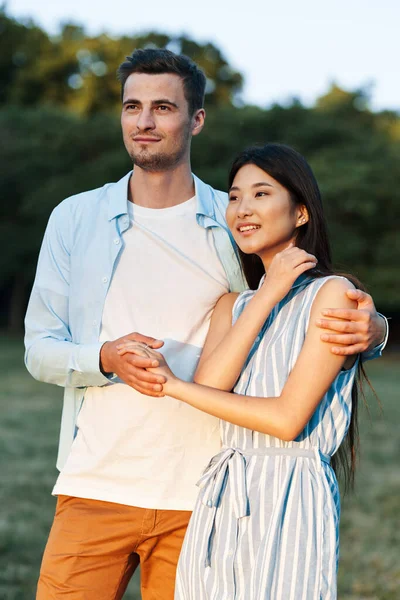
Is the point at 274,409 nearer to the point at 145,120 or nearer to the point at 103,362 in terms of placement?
the point at 103,362

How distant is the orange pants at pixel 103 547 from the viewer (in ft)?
8.56

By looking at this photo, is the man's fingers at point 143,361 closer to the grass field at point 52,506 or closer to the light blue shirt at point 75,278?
the light blue shirt at point 75,278

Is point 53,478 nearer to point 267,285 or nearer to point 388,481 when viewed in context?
point 388,481

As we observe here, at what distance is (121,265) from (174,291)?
0.20 m

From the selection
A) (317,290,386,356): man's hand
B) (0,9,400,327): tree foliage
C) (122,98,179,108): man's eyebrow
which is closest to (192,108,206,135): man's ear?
(122,98,179,108): man's eyebrow

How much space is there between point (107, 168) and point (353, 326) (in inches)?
867

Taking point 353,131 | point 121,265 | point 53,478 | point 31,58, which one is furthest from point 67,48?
point 121,265

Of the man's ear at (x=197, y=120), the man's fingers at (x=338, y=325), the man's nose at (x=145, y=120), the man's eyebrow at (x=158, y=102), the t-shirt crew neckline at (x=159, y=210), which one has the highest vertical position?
the man's ear at (x=197, y=120)

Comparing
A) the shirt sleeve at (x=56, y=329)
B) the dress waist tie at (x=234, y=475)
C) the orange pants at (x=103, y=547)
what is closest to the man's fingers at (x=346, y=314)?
the dress waist tie at (x=234, y=475)

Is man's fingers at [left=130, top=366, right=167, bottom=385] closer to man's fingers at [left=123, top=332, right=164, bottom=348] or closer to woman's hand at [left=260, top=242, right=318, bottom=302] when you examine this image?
man's fingers at [left=123, top=332, right=164, bottom=348]

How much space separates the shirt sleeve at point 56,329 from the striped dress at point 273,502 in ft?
1.60

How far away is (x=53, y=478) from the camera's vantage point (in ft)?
25.3

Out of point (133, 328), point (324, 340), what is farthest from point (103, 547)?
point (324, 340)

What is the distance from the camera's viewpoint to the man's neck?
9.41 ft
